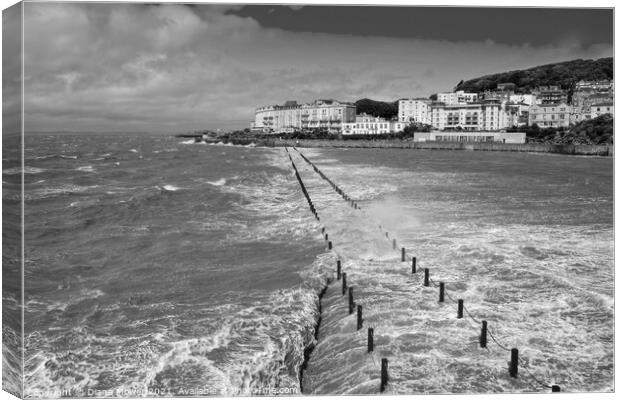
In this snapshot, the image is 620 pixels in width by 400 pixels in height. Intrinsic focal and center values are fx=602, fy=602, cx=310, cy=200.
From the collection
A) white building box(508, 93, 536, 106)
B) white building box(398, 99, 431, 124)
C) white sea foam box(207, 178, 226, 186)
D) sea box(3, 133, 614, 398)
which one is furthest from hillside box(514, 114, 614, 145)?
white building box(398, 99, 431, 124)

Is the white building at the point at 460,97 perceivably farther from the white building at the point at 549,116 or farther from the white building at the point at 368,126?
the white building at the point at 549,116

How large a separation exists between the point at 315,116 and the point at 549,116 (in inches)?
1076

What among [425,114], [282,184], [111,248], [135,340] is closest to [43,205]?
[111,248]

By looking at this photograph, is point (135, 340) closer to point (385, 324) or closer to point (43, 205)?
point (385, 324)

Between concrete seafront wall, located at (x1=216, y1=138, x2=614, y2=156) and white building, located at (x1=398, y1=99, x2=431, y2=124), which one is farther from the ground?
white building, located at (x1=398, y1=99, x2=431, y2=124)

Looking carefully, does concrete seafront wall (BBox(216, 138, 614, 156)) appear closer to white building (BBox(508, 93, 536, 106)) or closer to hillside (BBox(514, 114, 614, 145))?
hillside (BBox(514, 114, 614, 145))

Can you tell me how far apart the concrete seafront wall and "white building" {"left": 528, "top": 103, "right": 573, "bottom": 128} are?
172 inches

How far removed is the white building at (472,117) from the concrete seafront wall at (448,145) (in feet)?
33.3

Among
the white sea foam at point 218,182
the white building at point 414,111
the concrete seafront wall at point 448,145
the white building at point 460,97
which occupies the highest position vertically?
the white building at point 460,97

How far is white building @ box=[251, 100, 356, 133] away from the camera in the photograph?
70363 millimetres

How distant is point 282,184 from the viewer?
74.0 feet

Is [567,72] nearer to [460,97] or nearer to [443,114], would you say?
[460,97]

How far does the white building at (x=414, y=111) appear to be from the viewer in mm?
82812

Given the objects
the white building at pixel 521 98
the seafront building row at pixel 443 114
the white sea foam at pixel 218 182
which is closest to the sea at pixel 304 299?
the white sea foam at pixel 218 182
